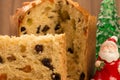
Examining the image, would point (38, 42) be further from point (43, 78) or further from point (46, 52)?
point (43, 78)

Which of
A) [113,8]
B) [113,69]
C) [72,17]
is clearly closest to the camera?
[113,69]

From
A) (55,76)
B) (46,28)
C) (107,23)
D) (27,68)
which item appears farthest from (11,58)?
(107,23)

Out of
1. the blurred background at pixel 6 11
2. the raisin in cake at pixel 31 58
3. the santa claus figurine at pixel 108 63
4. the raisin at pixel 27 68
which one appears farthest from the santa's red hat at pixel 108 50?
the blurred background at pixel 6 11

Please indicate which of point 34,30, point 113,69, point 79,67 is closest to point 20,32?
point 34,30

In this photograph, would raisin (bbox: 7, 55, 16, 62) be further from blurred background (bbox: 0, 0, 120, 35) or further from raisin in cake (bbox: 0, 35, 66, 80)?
blurred background (bbox: 0, 0, 120, 35)

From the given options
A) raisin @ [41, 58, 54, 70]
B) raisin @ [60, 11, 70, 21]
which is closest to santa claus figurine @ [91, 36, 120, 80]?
raisin @ [60, 11, 70, 21]

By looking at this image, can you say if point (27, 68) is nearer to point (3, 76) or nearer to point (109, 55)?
point (3, 76)
